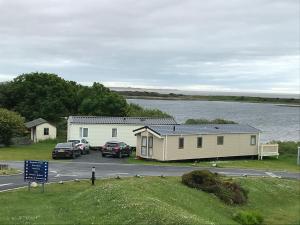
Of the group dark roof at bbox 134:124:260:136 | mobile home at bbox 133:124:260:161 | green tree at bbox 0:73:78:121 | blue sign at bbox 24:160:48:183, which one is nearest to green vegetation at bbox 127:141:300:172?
mobile home at bbox 133:124:260:161

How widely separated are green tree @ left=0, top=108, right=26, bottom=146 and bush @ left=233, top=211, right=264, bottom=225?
1458 inches

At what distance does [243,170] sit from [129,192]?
20.4 meters

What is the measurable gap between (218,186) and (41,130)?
39.8m

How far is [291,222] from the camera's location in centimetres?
2584

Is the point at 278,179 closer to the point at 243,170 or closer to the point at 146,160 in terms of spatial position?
the point at 243,170

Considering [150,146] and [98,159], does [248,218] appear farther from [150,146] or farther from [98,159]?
[98,159]

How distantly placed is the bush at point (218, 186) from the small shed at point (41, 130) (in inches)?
1493

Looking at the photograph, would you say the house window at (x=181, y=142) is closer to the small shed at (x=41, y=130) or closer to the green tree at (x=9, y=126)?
the green tree at (x=9, y=126)

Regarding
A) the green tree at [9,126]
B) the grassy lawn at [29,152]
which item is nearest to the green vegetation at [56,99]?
the grassy lawn at [29,152]

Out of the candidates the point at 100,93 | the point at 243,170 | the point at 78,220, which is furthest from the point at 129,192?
the point at 100,93

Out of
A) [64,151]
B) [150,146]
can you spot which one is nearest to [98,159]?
[64,151]

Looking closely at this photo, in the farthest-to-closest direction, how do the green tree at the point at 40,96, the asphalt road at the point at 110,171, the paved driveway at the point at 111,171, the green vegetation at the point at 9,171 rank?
the green tree at the point at 40,96, the green vegetation at the point at 9,171, the paved driveway at the point at 111,171, the asphalt road at the point at 110,171

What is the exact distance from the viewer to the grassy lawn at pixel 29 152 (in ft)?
152

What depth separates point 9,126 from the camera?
57.2m
